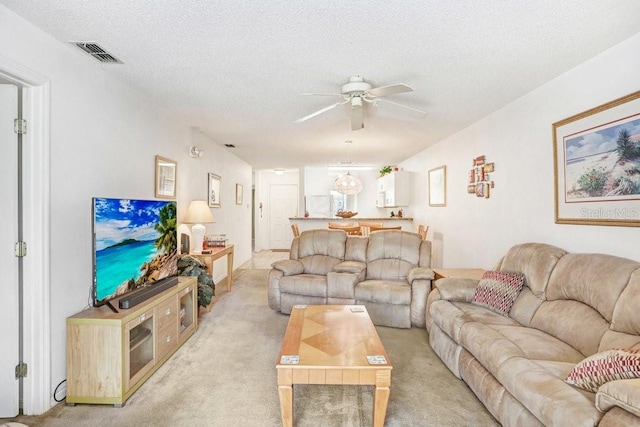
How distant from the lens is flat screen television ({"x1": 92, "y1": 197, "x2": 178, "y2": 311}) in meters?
2.29

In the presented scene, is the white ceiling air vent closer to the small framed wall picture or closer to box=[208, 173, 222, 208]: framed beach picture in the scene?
box=[208, 173, 222, 208]: framed beach picture

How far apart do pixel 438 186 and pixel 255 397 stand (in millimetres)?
4449

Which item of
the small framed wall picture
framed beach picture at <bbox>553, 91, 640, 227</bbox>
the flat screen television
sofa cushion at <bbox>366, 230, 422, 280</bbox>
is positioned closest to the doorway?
the flat screen television

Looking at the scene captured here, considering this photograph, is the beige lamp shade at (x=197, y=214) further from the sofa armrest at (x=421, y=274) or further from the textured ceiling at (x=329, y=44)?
the sofa armrest at (x=421, y=274)

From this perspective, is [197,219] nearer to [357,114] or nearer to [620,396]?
[357,114]

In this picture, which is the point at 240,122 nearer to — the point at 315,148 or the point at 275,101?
the point at 275,101

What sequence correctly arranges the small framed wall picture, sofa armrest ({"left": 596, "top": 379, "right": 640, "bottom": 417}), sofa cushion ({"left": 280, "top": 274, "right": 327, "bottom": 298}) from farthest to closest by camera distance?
the small framed wall picture
sofa cushion ({"left": 280, "top": 274, "right": 327, "bottom": 298})
sofa armrest ({"left": 596, "top": 379, "right": 640, "bottom": 417})

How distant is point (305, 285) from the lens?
13.3 feet

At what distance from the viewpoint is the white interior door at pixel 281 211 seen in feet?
33.7

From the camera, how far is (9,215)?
2.09 meters

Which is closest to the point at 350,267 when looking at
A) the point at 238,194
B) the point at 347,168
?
the point at 238,194

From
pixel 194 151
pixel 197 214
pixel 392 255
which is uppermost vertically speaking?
pixel 194 151

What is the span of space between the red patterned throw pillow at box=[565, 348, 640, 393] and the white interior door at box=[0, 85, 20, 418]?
10.3 feet

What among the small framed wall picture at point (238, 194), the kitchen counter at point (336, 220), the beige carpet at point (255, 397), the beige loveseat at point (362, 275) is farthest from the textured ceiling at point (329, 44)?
the kitchen counter at point (336, 220)
